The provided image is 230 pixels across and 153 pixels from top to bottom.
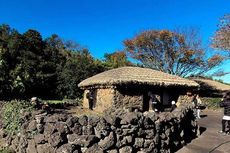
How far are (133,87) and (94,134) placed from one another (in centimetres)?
1690

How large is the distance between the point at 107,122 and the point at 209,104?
2543 centimetres

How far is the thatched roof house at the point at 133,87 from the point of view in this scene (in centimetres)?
2645

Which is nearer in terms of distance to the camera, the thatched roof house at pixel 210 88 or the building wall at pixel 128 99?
the building wall at pixel 128 99

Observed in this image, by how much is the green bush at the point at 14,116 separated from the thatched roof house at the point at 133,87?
1295cm

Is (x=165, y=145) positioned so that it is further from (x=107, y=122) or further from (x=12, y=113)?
(x=12, y=113)

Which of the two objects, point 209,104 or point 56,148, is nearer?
point 56,148

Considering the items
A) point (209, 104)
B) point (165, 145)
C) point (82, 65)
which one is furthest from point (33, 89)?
point (165, 145)

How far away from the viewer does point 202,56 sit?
140 feet

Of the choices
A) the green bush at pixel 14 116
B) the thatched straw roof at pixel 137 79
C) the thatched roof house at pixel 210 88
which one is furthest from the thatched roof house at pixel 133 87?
the thatched roof house at pixel 210 88

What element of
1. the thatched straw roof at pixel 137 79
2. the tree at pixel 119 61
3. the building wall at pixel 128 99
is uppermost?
the tree at pixel 119 61

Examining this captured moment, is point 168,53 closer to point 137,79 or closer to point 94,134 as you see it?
point 137,79

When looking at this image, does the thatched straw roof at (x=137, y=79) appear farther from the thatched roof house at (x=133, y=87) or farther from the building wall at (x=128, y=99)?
the building wall at (x=128, y=99)

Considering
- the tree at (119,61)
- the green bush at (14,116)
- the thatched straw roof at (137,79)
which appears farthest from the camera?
the tree at (119,61)

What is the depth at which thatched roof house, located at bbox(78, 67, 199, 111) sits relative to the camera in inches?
1041
